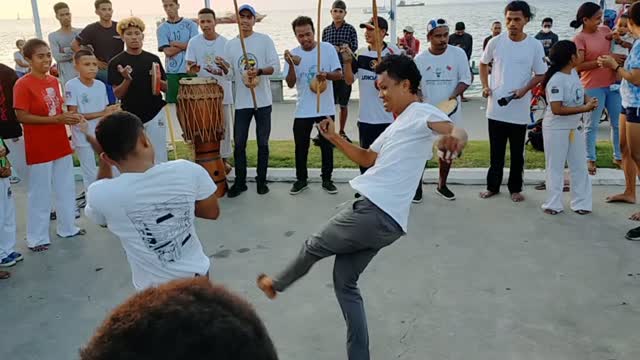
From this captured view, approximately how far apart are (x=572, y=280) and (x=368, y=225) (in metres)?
2.08

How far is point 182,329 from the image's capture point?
88 cm

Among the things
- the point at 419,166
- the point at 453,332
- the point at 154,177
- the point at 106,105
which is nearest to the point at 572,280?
the point at 453,332

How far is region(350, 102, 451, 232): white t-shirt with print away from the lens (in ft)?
10.1

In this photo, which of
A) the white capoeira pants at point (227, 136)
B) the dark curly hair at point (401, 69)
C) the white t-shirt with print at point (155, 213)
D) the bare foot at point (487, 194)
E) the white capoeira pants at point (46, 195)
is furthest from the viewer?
the white capoeira pants at point (227, 136)

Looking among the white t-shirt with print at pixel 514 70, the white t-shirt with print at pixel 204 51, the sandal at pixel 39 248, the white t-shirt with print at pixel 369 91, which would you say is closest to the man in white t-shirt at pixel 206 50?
the white t-shirt with print at pixel 204 51

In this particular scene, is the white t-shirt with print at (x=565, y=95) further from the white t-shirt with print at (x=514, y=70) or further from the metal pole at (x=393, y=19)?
the metal pole at (x=393, y=19)

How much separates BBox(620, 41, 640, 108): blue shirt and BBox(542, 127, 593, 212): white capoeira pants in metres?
0.58

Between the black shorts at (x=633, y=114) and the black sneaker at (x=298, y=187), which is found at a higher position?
the black shorts at (x=633, y=114)

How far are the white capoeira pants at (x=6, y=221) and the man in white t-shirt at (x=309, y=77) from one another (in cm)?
282

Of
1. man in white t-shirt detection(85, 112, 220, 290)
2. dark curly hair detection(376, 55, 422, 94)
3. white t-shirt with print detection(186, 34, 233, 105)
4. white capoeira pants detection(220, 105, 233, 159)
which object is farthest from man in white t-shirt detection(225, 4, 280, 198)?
man in white t-shirt detection(85, 112, 220, 290)

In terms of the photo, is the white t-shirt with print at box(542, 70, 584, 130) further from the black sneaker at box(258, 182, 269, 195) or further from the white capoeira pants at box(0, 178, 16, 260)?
the white capoeira pants at box(0, 178, 16, 260)

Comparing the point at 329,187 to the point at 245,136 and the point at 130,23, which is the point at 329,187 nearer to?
the point at 245,136

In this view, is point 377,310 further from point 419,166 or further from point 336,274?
point 419,166

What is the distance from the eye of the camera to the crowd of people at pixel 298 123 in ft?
8.93
